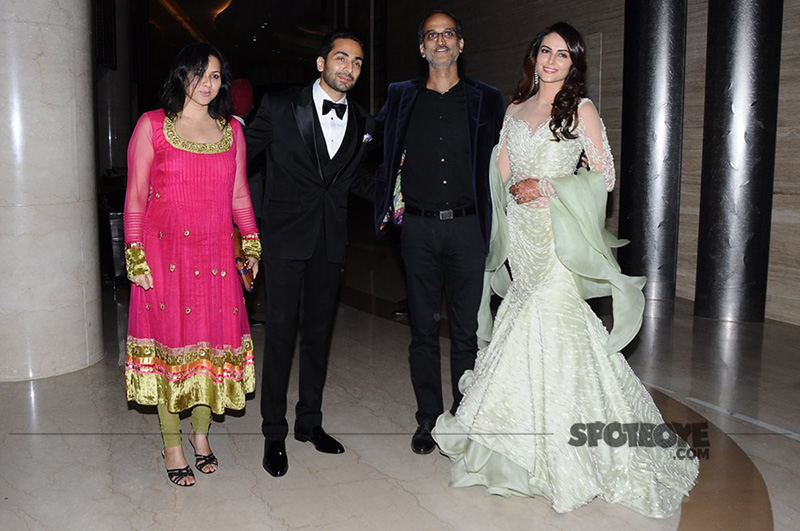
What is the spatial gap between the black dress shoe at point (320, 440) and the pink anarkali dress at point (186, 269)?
0.49m

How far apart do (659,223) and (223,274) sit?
479 centimetres

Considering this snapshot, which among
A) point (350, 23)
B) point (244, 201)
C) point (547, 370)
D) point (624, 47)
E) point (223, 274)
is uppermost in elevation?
point (350, 23)

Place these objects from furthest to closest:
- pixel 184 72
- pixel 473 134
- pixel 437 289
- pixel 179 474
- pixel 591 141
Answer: pixel 437 289 < pixel 473 134 < pixel 179 474 < pixel 591 141 < pixel 184 72

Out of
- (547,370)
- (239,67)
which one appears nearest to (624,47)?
(547,370)

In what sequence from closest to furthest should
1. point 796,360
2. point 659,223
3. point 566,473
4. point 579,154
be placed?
point 566,473 → point 579,154 → point 796,360 → point 659,223

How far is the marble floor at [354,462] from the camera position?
3102mm

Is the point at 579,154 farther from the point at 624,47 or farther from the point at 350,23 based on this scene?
the point at 350,23

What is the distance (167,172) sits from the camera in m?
3.18

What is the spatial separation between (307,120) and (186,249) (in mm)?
733

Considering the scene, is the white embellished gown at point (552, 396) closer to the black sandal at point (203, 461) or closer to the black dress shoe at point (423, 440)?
the black dress shoe at point (423, 440)

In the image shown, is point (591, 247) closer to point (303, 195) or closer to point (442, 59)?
point (442, 59)

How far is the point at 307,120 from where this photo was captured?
347 cm

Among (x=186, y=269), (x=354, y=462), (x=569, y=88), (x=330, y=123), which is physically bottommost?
(x=354, y=462)

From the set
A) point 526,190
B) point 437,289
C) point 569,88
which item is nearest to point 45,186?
point 437,289
